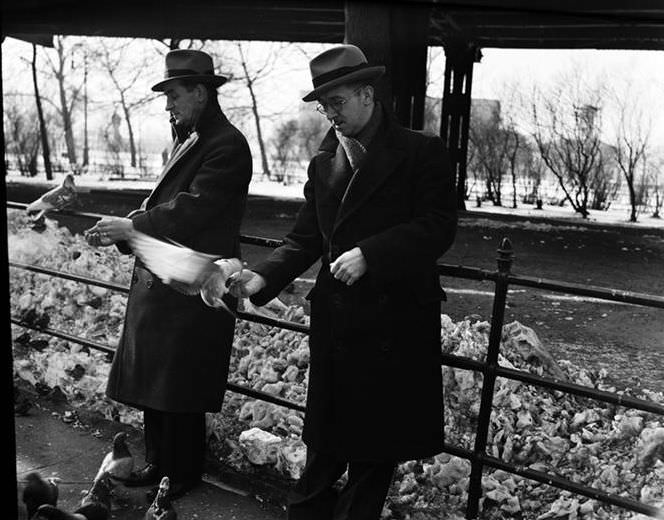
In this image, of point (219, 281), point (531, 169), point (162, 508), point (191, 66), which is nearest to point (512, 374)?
point (531, 169)

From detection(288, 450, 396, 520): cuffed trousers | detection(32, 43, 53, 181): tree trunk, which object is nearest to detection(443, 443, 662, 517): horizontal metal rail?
detection(288, 450, 396, 520): cuffed trousers

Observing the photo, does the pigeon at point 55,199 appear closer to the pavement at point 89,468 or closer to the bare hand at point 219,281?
the bare hand at point 219,281

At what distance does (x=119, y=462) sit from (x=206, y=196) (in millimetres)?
1120

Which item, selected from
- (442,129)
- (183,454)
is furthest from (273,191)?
(183,454)

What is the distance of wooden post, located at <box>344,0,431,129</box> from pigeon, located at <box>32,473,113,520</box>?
66.4 inches

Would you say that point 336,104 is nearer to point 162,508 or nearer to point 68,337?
point 162,508

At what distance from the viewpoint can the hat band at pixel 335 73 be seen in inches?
84.3

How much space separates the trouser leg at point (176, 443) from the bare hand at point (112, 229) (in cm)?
72

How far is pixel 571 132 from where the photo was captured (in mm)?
2236

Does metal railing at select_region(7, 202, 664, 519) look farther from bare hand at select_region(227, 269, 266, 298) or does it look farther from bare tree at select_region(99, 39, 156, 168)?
bare tree at select_region(99, 39, 156, 168)

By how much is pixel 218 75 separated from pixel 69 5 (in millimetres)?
548

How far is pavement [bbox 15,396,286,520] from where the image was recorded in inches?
105

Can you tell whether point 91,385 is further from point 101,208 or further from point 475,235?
point 475,235

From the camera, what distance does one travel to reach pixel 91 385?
3266 millimetres
